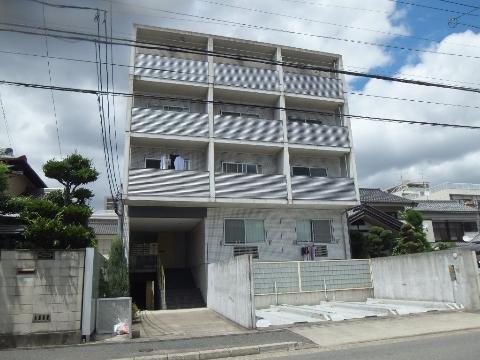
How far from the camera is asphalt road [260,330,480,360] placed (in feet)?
24.5

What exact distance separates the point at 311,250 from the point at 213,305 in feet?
21.4

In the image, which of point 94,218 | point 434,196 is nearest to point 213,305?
point 94,218

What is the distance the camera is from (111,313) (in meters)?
11.1

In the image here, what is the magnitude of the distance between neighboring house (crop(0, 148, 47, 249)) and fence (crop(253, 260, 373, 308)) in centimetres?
955

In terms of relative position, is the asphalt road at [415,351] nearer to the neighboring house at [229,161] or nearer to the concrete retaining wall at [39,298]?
the concrete retaining wall at [39,298]

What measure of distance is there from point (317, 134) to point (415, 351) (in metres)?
15.2

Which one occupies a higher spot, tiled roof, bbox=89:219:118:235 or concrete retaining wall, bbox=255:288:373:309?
tiled roof, bbox=89:219:118:235

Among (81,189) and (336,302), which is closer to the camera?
(81,189)

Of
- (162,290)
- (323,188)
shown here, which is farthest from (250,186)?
(162,290)

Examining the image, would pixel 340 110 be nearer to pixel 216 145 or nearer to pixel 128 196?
pixel 216 145

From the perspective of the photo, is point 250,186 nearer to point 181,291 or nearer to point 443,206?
point 181,291

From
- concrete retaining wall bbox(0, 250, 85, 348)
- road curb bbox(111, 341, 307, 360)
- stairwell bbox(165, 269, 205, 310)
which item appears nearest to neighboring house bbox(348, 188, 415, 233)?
stairwell bbox(165, 269, 205, 310)

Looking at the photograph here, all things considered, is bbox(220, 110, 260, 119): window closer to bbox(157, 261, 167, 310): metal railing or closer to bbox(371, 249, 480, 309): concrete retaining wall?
bbox(157, 261, 167, 310): metal railing

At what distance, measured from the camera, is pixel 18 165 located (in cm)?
2233
